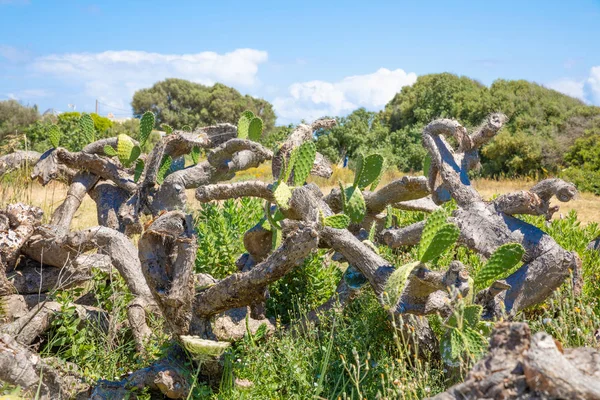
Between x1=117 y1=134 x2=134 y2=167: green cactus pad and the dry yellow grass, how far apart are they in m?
0.79

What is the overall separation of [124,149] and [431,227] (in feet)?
12.7

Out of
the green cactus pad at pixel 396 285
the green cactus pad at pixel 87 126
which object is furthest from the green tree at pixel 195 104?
the green cactus pad at pixel 396 285

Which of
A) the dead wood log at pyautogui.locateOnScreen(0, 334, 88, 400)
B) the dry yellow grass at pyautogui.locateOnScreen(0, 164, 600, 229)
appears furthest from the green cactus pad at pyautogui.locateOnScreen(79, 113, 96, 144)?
the dead wood log at pyautogui.locateOnScreen(0, 334, 88, 400)

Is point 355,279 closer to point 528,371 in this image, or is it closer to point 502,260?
point 502,260

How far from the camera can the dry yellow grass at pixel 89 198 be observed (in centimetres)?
613

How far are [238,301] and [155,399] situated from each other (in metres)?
0.83

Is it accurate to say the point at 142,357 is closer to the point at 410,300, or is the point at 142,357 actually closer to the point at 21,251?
the point at 21,251

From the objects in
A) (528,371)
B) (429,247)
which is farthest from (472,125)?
(528,371)

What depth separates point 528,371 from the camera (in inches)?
70.3

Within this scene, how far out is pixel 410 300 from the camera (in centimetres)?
348

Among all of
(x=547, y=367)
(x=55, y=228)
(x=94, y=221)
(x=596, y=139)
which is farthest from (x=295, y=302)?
(x=596, y=139)

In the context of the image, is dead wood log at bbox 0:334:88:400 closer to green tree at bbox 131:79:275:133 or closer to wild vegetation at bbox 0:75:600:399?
wild vegetation at bbox 0:75:600:399

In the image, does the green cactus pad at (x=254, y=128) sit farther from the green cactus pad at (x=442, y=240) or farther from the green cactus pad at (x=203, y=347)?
the green cactus pad at (x=203, y=347)

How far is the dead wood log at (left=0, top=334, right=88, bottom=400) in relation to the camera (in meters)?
3.03
